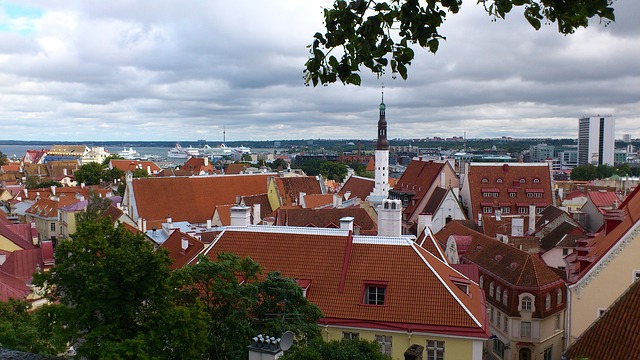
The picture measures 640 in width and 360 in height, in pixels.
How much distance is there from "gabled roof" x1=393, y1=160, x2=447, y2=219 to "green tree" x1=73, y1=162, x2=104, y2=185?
2312 inches

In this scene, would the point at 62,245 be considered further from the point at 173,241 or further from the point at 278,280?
the point at 173,241

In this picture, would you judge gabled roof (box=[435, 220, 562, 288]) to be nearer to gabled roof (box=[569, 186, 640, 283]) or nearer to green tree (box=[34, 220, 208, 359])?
gabled roof (box=[569, 186, 640, 283])

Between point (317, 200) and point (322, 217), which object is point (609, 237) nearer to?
point (322, 217)

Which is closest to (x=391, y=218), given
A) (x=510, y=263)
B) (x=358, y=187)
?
(x=510, y=263)

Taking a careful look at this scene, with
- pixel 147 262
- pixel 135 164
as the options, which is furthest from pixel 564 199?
pixel 135 164

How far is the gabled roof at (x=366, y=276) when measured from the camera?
18.8m

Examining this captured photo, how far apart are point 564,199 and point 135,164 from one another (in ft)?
270

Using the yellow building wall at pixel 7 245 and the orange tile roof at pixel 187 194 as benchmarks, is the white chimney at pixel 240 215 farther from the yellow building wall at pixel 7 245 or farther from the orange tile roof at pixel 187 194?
the orange tile roof at pixel 187 194

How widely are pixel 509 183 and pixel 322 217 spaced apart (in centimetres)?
2608

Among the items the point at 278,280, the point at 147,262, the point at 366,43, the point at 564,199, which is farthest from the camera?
the point at 564,199

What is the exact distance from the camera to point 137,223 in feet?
157

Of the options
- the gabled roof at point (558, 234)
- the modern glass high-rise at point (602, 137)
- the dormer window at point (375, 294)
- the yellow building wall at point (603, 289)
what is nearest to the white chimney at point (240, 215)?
the dormer window at point (375, 294)

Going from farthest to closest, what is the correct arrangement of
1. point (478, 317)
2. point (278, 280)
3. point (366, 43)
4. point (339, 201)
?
point (339, 201), point (478, 317), point (278, 280), point (366, 43)

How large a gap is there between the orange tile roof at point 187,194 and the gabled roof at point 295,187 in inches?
169
